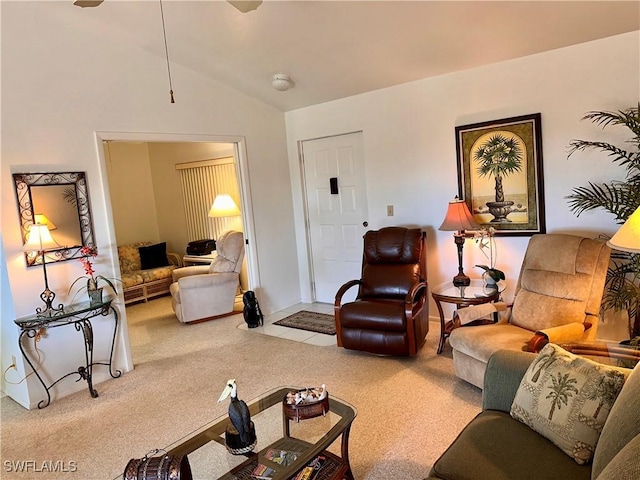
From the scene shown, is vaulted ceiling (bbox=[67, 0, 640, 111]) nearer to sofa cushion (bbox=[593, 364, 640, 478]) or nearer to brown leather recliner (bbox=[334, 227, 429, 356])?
brown leather recliner (bbox=[334, 227, 429, 356])

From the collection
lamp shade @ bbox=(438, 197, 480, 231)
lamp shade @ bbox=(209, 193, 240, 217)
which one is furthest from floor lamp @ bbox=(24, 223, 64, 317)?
lamp shade @ bbox=(438, 197, 480, 231)

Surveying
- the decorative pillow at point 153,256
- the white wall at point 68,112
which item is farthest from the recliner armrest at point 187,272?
the white wall at point 68,112

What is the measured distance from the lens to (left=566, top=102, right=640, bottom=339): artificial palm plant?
2.93 m

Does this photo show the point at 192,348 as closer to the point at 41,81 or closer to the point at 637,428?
the point at 41,81

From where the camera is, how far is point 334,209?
5.09 metres

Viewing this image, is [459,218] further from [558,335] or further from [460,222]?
[558,335]

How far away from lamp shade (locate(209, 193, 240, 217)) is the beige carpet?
2069 mm

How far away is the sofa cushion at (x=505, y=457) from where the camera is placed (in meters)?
1.50

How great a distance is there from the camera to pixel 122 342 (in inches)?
148

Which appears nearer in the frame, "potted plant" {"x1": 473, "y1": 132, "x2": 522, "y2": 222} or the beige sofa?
"potted plant" {"x1": 473, "y1": 132, "x2": 522, "y2": 222}

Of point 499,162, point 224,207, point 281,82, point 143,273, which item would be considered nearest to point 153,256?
point 143,273

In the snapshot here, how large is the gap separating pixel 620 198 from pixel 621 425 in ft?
7.54

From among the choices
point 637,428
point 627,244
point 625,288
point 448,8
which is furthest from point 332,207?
point 637,428

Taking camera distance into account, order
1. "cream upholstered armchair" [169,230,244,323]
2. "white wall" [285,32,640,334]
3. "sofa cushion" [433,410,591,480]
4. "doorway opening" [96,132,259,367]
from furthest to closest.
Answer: "doorway opening" [96,132,259,367] → "cream upholstered armchair" [169,230,244,323] → "white wall" [285,32,640,334] → "sofa cushion" [433,410,591,480]
